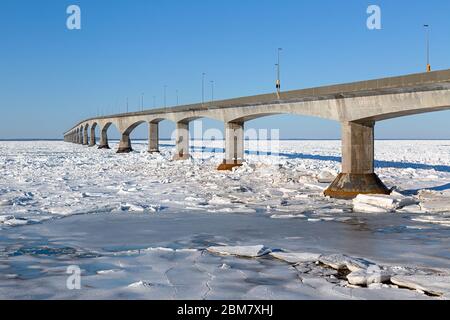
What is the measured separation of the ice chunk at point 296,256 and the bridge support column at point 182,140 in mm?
40072

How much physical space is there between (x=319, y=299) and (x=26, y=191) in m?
17.3

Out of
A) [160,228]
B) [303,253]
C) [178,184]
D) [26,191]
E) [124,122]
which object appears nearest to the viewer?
[303,253]

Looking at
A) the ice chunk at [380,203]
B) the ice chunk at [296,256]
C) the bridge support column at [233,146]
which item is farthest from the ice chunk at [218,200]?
the bridge support column at [233,146]

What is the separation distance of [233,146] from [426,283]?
31.3 metres

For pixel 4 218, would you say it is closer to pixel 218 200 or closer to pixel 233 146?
pixel 218 200

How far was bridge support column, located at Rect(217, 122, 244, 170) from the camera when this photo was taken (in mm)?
37125

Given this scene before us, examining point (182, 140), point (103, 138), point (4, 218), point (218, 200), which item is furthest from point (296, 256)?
point (103, 138)

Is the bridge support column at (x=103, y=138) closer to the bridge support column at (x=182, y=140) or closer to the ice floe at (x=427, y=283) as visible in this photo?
the bridge support column at (x=182, y=140)

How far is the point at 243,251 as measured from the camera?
10320mm

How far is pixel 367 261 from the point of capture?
31.3ft
